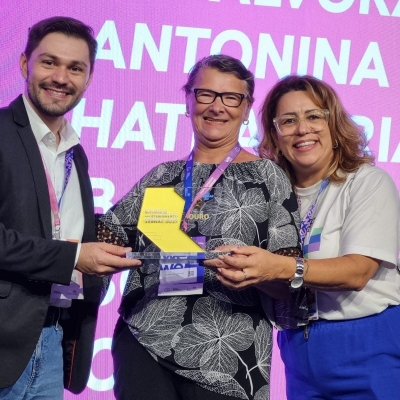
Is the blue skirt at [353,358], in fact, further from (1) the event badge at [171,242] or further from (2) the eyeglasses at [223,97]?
(2) the eyeglasses at [223,97]

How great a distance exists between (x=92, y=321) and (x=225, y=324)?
1.47 ft

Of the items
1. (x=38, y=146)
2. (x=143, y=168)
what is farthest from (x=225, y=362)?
(x=143, y=168)

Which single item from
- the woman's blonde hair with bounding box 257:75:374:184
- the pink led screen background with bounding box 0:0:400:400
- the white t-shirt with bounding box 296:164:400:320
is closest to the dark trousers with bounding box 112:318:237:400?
the white t-shirt with bounding box 296:164:400:320

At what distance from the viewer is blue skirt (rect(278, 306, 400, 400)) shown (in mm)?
1906

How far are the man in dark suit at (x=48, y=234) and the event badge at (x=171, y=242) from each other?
0.10 m

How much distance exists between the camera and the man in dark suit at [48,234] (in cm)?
182

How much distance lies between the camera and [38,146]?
196 cm

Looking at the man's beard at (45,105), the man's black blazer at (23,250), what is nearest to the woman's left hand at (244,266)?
the man's black blazer at (23,250)

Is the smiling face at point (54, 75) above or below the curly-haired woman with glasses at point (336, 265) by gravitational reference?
above

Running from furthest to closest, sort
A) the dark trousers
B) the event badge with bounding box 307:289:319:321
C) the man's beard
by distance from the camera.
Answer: the man's beard, the event badge with bounding box 307:289:319:321, the dark trousers

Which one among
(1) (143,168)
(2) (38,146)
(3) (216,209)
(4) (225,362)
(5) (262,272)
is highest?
(1) (143,168)

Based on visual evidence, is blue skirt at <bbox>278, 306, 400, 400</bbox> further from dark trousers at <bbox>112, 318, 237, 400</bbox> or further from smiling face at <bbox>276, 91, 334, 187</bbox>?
smiling face at <bbox>276, 91, 334, 187</bbox>

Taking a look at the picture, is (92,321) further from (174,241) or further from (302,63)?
(302,63)

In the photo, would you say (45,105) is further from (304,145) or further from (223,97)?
(304,145)
